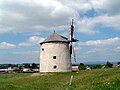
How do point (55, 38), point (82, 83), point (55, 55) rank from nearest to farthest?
point (82, 83), point (55, 55), point (55, 38)

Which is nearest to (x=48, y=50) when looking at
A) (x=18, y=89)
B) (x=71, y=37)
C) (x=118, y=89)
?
(x=71, y=37)

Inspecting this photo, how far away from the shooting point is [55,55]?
5478cm

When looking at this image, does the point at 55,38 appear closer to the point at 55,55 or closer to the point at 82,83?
the point at 55,55

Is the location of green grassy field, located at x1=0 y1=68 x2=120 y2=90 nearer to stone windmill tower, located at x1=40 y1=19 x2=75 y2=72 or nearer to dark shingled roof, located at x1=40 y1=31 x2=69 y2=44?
stone windmill tower, located at x1=40 y1=19 x2=75 y2=72

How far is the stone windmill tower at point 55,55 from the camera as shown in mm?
54844

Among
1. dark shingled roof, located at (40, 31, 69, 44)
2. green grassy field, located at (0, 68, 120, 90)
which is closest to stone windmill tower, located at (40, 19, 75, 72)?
dark shingled roof, located at (40, 31, 69, 44)

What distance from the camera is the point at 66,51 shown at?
5559cm

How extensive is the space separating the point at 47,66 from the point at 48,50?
2.99 m

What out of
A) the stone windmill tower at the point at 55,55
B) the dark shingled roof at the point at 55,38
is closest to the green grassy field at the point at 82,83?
the stone windmill tower at the point at 55,55

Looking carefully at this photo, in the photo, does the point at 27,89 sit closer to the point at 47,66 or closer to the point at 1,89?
the point at 1,89

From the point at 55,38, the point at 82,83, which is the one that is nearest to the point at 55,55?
the point at 55,38

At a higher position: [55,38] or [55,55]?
[55,38]

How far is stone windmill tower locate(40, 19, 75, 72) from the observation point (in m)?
54.8

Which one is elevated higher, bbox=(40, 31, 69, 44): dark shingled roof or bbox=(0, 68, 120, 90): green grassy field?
bbox=(40, 31, 69, 44): dark shingled roof
